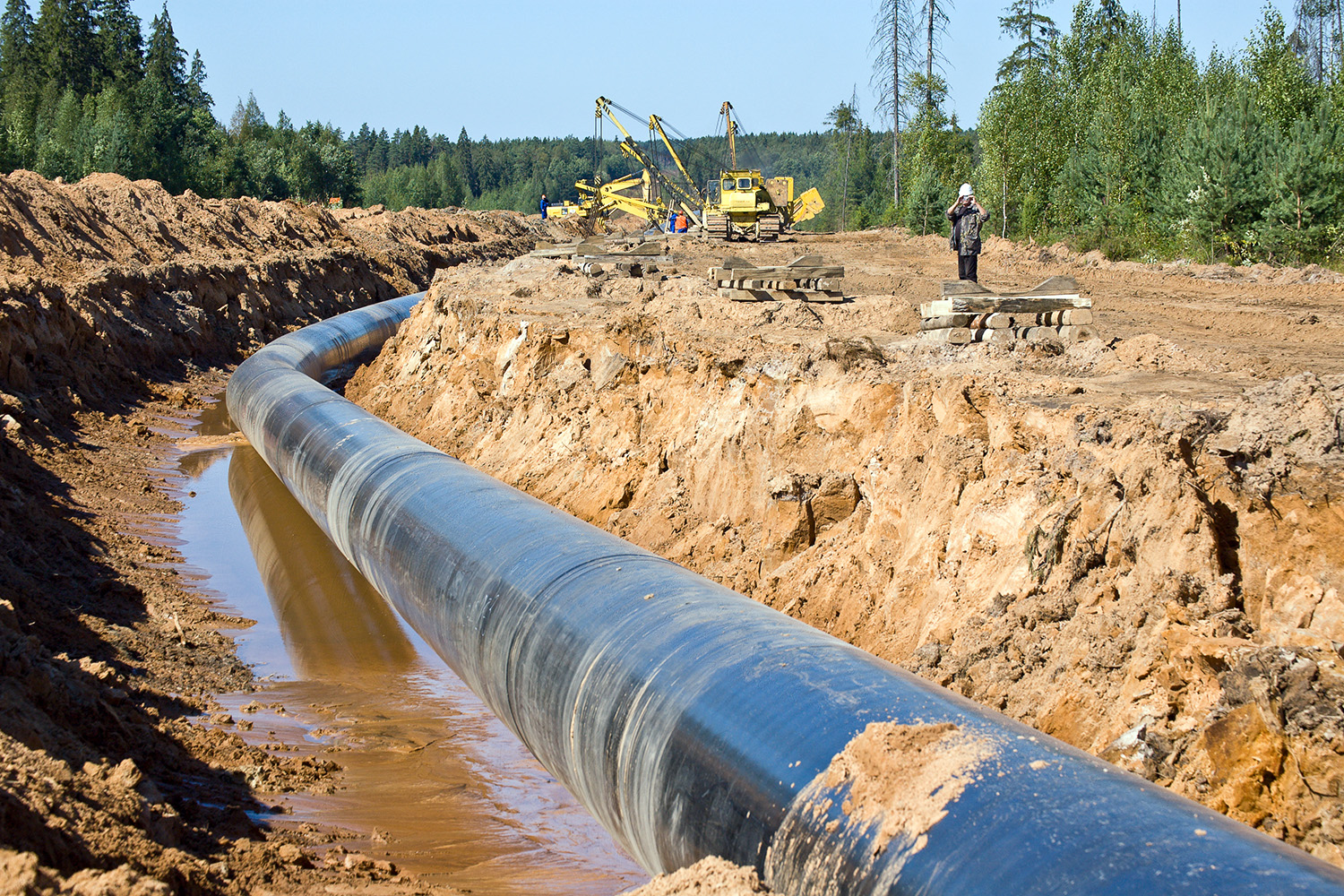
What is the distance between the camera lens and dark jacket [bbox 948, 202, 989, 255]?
1348cm

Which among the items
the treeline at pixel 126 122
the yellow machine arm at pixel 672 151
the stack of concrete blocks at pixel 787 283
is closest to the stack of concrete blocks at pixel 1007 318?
the stack of concrete blocks at pixel 787 283

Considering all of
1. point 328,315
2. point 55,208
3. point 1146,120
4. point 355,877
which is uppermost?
point 1146,120

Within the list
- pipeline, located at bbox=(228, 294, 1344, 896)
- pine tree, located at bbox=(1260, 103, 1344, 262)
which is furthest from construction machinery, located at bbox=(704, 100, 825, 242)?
pipeline, located at bbox=(228, 294, 1344, 896)

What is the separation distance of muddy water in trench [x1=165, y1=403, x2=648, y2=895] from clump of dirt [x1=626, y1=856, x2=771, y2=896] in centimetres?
197

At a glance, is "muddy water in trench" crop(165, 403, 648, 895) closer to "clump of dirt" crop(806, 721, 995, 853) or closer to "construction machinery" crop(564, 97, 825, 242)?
"clump of dirt" crop(806, 721, 995, 853)

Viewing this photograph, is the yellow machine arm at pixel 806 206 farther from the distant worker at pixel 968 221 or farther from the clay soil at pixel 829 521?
the distant worker at pixel 968 221

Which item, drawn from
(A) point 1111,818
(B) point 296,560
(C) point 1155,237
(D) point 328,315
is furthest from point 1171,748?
(D) point 328,315

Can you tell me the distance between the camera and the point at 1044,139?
109 ft

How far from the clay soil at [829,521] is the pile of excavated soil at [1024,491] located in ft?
0.06

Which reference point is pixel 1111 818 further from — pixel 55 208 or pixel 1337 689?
pixel 55 208

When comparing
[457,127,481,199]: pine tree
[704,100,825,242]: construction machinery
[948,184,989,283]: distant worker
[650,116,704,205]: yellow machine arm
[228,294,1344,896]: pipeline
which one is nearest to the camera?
[228,294,1344,896]: pipeline

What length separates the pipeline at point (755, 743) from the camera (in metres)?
2.80

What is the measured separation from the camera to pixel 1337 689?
366cm

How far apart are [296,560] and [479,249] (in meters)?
31.7
